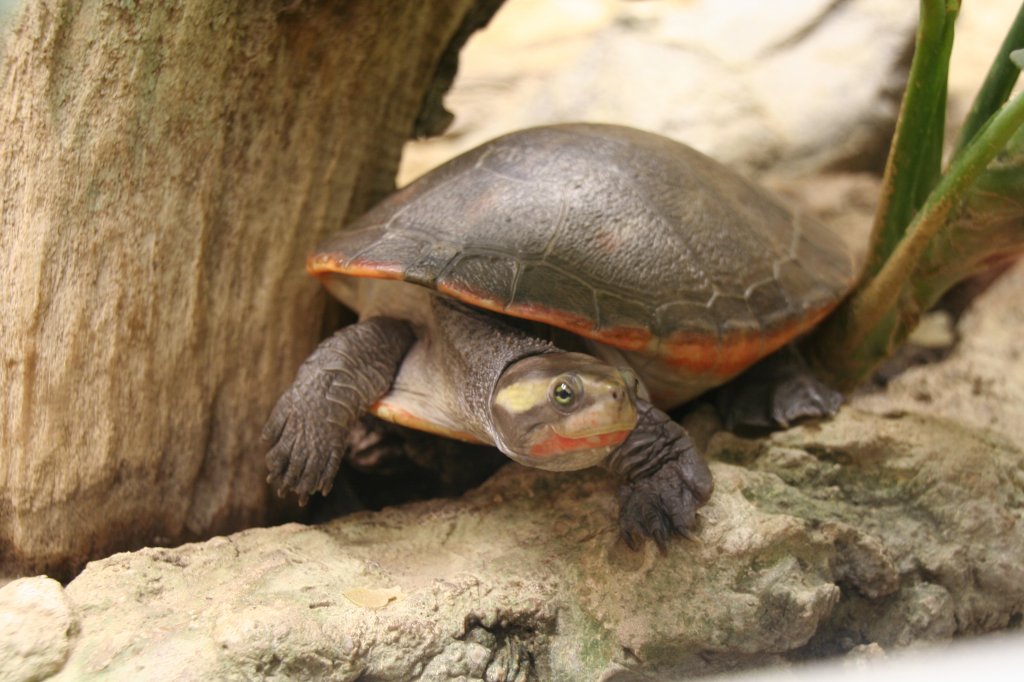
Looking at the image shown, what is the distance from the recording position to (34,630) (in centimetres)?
164

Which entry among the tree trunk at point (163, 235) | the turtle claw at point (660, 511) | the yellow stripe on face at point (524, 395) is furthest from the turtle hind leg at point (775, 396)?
the tree trunk at point (163, 235)

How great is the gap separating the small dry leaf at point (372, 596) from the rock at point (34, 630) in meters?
0.54

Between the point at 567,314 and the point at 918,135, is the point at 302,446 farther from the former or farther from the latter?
the point at 918,135

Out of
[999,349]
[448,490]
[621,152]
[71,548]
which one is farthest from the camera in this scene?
[999,349]

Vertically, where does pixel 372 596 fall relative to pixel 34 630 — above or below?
above

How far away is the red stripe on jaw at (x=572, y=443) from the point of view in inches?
71.7

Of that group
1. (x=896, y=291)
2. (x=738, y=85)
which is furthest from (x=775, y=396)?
(x=738, y=85)

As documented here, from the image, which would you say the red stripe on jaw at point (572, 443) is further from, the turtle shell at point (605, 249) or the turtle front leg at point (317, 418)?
the turtle front leg at point (317, 418)

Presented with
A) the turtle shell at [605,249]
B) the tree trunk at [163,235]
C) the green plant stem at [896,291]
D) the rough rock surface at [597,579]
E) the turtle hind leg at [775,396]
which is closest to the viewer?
the rough rock surface at [597,579]

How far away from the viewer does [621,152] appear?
2.54m

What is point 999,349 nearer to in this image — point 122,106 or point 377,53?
point 377,53

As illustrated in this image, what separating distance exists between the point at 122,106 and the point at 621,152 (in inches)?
53.5

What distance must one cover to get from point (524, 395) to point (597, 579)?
47cm

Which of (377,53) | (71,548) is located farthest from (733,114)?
(71,548)
